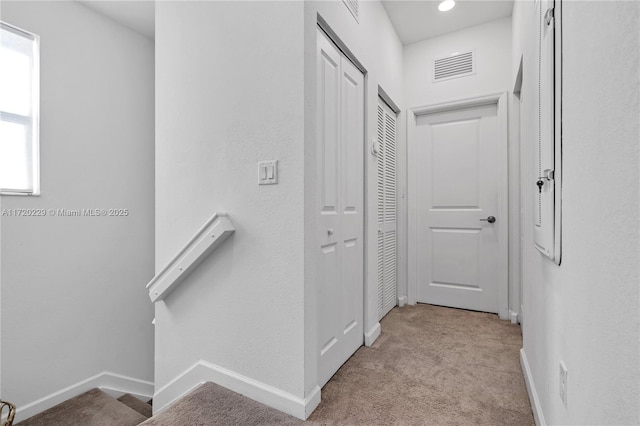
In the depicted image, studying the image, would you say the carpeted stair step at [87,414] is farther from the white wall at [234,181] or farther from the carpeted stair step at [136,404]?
the white wall at [234,181]

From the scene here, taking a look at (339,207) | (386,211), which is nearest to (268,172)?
(339,207)

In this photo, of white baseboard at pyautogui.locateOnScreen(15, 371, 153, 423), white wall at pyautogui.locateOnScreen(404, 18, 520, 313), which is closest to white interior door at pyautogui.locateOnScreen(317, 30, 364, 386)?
white wall at pyautogui.locateOnScreen(404, 18, 520, 313)

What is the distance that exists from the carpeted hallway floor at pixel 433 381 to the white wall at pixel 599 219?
547 mm

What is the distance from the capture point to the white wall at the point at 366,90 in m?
1.49

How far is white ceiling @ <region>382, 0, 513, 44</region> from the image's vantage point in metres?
2.63

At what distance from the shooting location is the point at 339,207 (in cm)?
188

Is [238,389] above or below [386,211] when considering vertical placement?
below

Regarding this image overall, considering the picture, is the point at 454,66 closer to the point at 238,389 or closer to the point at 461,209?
the point at 461,209

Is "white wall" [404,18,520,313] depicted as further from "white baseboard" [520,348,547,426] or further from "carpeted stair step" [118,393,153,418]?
"carpeted stair step" [118,393,153,418]

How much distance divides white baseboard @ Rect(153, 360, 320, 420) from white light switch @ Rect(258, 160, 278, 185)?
1036 millimetres

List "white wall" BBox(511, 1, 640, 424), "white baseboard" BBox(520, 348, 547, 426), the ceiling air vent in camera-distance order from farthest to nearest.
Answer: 1. the ceiling air vent
2. "white baseboard" BBox(520, 348, 547, 426)
3. "white wall" BBox(511, 1, 640, 424)

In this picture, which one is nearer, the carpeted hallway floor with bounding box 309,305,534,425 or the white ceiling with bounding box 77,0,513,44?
the carpeted hallway floor with bounding box 309,305,534,425

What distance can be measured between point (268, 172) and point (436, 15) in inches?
94.3

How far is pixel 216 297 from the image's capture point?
1729 millimetres
